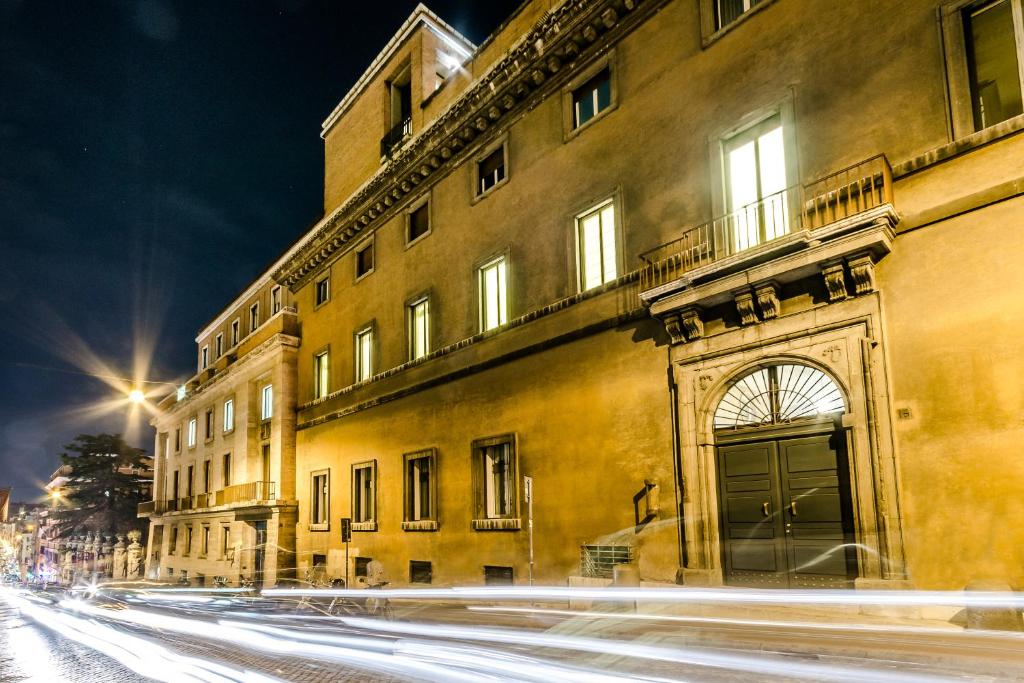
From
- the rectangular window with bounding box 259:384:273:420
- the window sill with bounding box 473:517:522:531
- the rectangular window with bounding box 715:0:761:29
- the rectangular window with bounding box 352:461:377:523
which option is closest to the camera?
the rectangular window with bounding box 715:0:761:29

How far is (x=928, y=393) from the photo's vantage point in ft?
35.7

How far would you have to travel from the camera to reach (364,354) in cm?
2684

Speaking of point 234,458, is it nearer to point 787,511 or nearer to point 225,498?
point 225,498

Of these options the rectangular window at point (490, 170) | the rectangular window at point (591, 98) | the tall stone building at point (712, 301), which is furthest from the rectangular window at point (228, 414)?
the rectangular window at point (591, 98)

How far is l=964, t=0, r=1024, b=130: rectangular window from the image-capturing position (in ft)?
35.3

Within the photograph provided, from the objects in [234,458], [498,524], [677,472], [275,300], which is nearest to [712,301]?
[677,472]

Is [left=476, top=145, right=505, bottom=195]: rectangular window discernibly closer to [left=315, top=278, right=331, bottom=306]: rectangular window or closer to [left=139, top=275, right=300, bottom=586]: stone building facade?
[left=315, top=278, right=331, bottom=306]: rectangular window

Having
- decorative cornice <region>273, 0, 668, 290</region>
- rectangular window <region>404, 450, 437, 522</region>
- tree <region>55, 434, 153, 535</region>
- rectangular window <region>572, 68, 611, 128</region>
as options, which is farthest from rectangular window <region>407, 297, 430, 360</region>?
tree <region>55, 434, 153, 535</region>

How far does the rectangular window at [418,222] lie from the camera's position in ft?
78.5

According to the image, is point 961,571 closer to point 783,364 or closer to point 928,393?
point 928,393

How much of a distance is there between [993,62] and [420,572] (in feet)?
60.5

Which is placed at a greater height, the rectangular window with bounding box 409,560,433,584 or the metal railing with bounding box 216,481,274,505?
the metal railing with bounding box 216,481,274,505

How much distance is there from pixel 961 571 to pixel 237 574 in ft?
101

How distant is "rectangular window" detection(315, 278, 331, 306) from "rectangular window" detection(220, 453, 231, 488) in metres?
11.5
